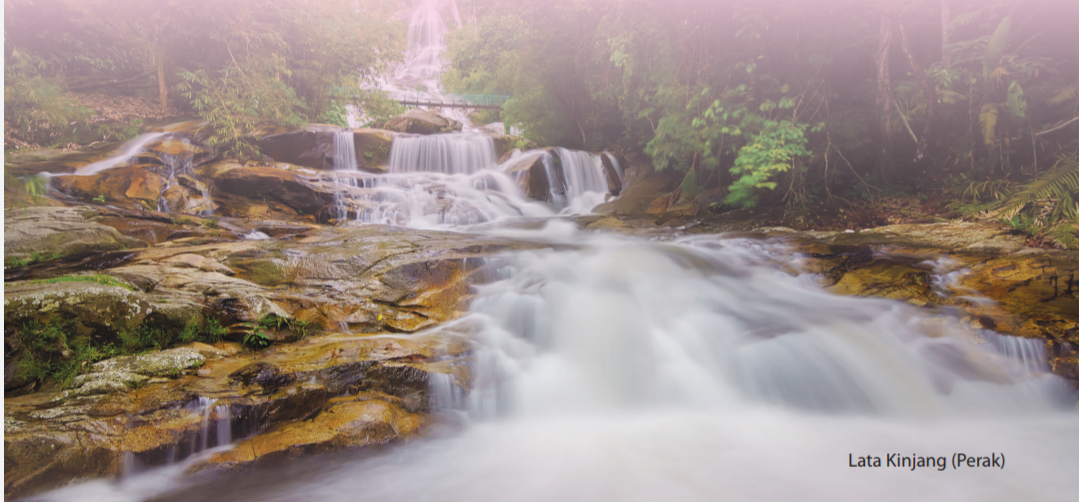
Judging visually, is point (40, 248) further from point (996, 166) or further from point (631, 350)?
point (996, 166)

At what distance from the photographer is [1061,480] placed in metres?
3.11

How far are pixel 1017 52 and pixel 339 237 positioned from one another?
9.80m

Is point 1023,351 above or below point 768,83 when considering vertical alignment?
below

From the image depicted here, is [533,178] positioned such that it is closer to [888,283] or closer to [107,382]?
[888,283]

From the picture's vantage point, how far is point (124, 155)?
29.6 ft

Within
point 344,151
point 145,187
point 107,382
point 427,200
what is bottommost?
point 107,382

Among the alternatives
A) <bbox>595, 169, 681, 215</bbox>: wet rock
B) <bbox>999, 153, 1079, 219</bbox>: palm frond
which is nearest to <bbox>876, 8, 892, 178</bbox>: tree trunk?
<bbox>999, 153, 1079, 219</bbox>: palm frond

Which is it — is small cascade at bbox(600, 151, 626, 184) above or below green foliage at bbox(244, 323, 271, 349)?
above

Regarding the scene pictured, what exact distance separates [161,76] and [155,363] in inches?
462

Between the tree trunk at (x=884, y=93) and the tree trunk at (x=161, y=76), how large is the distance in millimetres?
14710

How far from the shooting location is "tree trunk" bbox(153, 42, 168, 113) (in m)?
11.2

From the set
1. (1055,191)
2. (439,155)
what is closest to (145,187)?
(439,155)

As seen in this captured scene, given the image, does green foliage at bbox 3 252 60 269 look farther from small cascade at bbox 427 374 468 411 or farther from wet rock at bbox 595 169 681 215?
wet rock at bbox 595 169 681 215

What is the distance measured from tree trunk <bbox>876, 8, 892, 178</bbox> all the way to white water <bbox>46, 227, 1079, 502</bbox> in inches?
150
